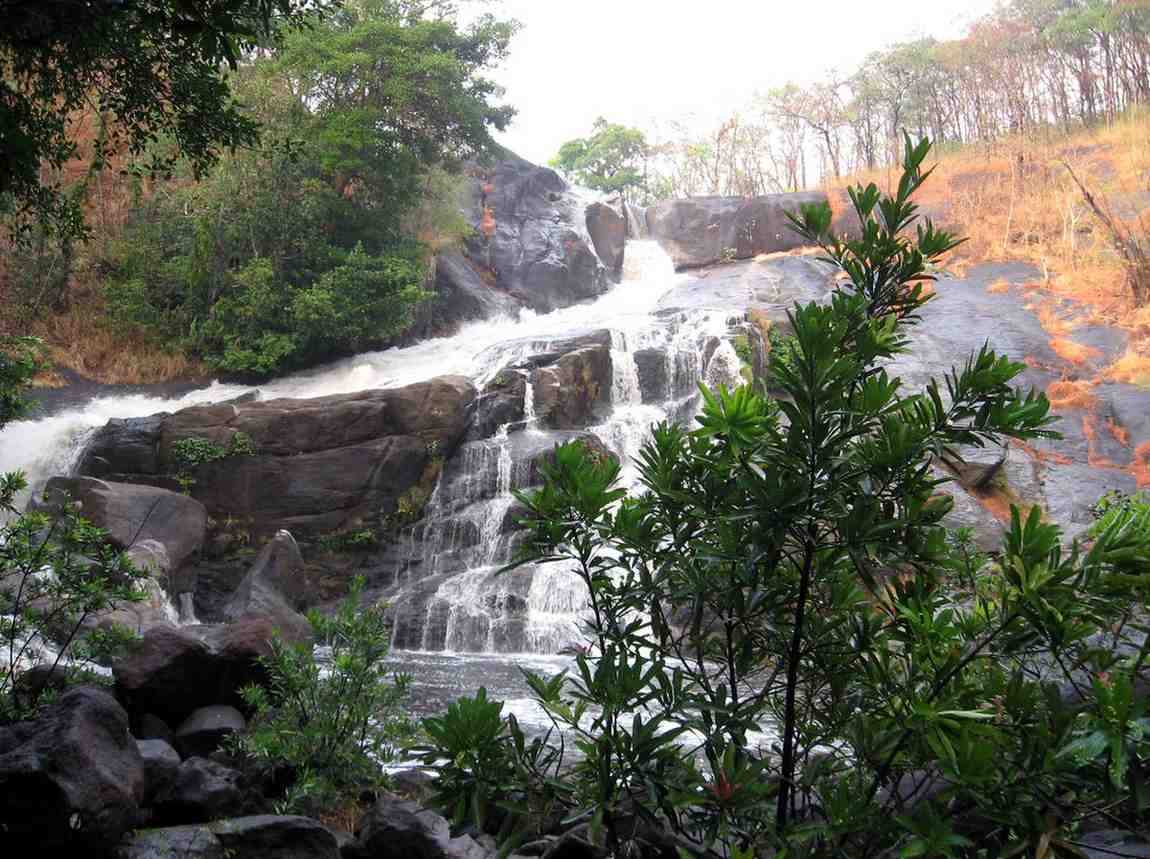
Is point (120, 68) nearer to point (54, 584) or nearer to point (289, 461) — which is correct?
point (54, 584)

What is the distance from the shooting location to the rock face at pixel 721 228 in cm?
2703

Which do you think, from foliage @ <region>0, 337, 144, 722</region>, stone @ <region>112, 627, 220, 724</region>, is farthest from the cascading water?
foliage @ <region>0, 337, 144, 722</region>

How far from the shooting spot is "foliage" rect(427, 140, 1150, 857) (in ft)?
6.34

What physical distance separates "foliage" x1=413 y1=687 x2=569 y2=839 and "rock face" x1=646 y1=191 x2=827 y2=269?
25.9m

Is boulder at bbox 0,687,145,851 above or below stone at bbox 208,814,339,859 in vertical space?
above

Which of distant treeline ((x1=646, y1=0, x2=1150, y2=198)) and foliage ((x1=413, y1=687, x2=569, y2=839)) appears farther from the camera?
distant treeline ((x1=646, y1=0, x2=1150, y2=198))

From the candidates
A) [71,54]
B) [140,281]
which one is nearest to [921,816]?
[71,54]

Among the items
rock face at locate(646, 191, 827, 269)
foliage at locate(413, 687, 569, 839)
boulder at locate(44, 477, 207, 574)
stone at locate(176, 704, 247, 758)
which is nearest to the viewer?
foliage at locate(413, 687, 569, 839)

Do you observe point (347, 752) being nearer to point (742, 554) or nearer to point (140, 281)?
point (742, 554)

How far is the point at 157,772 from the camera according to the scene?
4.26 meters

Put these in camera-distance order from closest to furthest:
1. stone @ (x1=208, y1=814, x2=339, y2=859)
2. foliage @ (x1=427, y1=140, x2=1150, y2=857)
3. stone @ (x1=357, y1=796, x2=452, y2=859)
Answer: foliage @ (x1=427, y1=140, x2=1150, y2=857) → stone @ (x1=208, y1=814, x2=339, y2=859) → stone @ (x1=357, y1=796, x2=452, y2=859)

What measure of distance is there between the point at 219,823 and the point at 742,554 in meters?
2.85

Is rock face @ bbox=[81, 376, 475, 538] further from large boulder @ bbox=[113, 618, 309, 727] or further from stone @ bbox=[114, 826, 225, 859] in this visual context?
stone @ bbox=[114, 826, 225, 859]

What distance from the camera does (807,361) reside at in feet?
7.00
